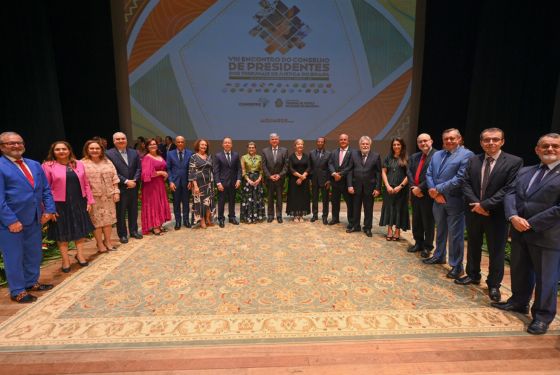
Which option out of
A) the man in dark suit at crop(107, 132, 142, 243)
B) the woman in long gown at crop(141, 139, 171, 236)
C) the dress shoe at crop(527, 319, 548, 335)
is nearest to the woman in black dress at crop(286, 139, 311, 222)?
the woman in long gown at crop(141, 139, 171, 236)

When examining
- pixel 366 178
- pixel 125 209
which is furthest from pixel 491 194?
pixel 125 209

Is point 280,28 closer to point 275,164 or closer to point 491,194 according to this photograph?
point 275,164

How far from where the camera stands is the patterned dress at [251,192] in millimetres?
5320

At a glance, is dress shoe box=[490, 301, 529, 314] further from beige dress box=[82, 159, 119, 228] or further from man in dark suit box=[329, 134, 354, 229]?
beige dress box=[82, 159, 119, 228]

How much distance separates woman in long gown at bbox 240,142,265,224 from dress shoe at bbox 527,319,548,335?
386 cm

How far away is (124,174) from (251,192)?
200 cm

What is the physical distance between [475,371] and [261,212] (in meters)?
3.88

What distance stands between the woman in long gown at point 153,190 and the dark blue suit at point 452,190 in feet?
12.3

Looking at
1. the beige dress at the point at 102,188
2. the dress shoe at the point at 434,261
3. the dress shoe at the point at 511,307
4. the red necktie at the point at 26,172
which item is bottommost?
the dress shoe at the point at 434,261

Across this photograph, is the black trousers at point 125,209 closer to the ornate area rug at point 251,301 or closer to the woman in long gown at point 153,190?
the woman in long gown at point 153,190

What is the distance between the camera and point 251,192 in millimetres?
5348

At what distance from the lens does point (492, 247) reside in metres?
2.75

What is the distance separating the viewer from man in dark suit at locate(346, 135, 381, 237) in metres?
4.57

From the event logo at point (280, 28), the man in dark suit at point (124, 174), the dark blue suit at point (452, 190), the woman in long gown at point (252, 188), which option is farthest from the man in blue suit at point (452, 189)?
the event logo at point (280, 28)
